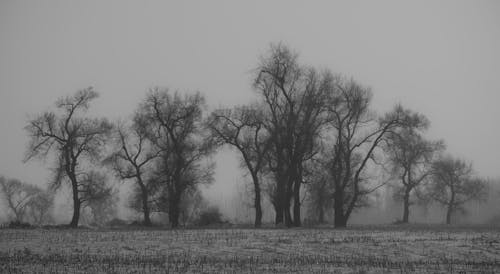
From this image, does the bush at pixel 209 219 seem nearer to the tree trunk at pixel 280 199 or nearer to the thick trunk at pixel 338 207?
the tree trunk at pixel 280 199

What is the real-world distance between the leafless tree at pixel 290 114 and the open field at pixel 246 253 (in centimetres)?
1193

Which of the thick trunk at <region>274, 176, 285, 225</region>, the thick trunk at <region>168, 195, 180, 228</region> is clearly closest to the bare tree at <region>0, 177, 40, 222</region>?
the thick trunk at <region>168, 195, 180, 228</region>

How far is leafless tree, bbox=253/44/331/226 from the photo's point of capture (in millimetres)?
45875

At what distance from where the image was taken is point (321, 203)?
58.0 m

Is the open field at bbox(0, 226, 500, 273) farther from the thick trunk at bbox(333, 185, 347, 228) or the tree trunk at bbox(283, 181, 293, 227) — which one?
the thick trunk at bbox(333, 185, 347, 228)

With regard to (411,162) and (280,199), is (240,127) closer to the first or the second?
(280,199)

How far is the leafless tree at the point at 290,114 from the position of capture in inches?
1806

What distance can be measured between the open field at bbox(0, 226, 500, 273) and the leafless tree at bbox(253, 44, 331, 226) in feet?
39.1

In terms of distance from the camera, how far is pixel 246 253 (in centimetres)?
2575

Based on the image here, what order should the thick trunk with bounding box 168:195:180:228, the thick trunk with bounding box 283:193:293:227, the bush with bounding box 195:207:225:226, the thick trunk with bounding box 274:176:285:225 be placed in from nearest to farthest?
the thick trunk with bounding box 283:193:293:227 < the thick trunk with bounding box 274:176:285:225 < the thick trunk with bounding box 168:195:180:228 < the bush with bounding box 195:207:225:226

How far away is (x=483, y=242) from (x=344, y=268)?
13462 millimetres

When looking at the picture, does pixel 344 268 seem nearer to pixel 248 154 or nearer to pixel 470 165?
pixel 248 154

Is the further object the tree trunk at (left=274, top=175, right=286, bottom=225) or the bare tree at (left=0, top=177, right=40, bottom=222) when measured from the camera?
the bare tree at (left=0, top=177, right=40, bottom=222)

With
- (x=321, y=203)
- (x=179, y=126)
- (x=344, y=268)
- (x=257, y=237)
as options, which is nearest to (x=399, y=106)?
(x=321, y=203)
